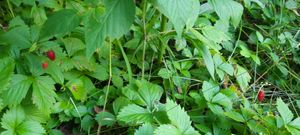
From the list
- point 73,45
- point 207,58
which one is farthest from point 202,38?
point 73,45

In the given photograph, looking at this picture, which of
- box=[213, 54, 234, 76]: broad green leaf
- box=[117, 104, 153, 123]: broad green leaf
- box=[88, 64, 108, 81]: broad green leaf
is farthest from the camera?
box=[213, 54, 234, 76]: broad green leaf

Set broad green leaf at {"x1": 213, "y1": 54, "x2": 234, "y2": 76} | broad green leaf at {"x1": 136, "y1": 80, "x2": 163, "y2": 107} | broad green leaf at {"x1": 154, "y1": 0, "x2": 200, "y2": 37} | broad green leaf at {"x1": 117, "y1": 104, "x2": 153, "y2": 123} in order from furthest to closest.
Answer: broad green leaf at {"x1": 213, "y1": 54, "x2": 234, "y2": 76}, broad green leaf at {"x1": 136, "y1": 80, "x2": 163, "y2": 107}, broad green leaf at {"x1": 117, "y1": 104, "x2": 153, "y2": 123}, broad green leaf at {"x1": 154, "y1": 0, "x2": 200, "y2": 37}

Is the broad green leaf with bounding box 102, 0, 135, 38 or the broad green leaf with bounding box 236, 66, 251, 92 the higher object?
the broad green leaf with bounding box 102, 0, 135, 38

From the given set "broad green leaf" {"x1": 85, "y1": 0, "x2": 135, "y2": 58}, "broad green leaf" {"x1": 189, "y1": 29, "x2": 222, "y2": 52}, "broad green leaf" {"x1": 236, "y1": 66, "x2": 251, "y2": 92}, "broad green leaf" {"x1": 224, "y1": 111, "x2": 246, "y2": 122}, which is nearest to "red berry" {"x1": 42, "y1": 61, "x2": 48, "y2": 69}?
"broad green leaf" {"x1": 85, "y1": 0, "x2": 135, "y2": 58}

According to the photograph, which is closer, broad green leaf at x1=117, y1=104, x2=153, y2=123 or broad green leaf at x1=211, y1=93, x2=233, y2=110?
broad green leaf at x1=117, y1=104, x2=153, y2=123

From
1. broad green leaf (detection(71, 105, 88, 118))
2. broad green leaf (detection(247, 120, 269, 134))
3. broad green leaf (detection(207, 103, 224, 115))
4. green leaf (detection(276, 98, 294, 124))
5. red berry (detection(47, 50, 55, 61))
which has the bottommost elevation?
broad green leaf (detection(247, 120, 269, 134))

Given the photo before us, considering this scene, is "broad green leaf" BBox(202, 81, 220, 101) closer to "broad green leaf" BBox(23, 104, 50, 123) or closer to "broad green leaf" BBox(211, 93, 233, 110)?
"broad green leaf" BBox(211, 93, 233, 110)

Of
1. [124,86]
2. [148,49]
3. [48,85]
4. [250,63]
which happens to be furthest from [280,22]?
[48,85]
